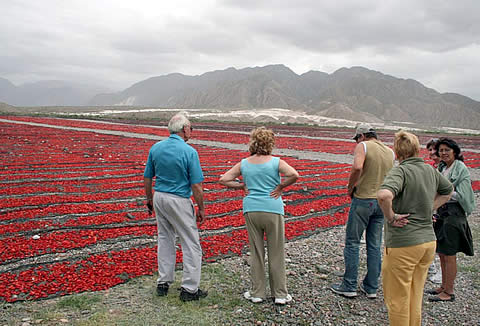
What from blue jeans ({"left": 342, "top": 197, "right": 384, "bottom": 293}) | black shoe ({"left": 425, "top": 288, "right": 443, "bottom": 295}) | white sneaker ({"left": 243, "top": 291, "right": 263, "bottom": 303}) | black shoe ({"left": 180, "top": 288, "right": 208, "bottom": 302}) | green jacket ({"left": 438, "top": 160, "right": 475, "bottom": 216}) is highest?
green jacket ({"left": 438, "top": 160, "right": 475, "bottom": 216})

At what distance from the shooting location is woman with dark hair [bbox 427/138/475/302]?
15.4 ft

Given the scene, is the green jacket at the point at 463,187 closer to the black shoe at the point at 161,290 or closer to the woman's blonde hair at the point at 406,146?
the woman's blonde hair at the point at 406,146

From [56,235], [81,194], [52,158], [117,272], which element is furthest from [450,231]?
[52,158]

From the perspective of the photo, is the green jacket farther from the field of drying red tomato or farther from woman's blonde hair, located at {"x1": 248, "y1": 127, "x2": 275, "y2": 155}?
the field of drying red tomato

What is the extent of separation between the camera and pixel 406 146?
11.6 feet

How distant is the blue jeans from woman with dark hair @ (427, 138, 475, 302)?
90 centimetres

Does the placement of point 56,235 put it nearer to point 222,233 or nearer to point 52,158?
point 222,233

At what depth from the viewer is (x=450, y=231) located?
4.75 meters

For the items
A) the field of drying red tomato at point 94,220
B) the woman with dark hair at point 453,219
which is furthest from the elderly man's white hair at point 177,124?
the woman with dark hair at point 453,219

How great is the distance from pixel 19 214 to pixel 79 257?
3.45m

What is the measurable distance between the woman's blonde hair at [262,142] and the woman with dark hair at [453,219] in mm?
2603

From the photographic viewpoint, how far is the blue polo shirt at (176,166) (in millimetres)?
4305

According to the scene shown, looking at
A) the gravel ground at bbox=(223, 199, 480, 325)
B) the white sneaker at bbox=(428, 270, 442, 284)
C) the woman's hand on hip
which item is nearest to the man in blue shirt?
the woman's hand on hip

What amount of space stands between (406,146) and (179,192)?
263cm
